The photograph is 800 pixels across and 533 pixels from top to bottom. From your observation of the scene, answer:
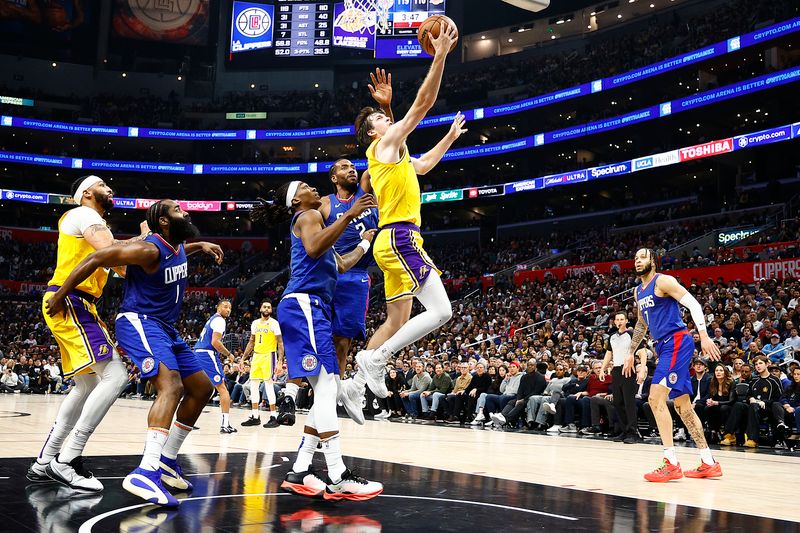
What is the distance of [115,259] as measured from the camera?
457cm

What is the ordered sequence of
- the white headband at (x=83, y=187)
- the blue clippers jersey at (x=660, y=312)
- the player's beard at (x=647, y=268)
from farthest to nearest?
1. the player's beard at (x=647, y=268)
2. the blue clippers jersey at (x=660, y=312)
3. the white headband at (x=83, y=187)

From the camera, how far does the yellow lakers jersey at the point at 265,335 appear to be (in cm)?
1170

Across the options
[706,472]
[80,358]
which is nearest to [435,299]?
[80,358]

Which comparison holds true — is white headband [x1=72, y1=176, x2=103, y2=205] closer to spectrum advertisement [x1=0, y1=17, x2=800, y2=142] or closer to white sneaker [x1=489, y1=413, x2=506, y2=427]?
white sneaker [x1=489, y1=413, x2=506, y2=427]

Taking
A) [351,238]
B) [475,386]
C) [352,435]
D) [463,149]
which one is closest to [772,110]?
[463,149]

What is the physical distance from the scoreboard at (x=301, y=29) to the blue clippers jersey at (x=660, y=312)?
3941cm

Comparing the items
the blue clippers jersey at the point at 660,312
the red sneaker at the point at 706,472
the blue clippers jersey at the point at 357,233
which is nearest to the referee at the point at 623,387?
the blue clippers jersey at the point at 660,312

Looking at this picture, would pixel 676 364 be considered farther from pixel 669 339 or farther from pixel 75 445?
pixel 75 445

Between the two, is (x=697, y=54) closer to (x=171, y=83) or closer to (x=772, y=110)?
(x=772, y=110)

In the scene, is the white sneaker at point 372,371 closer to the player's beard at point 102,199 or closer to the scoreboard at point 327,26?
the player's beard at point 102,199

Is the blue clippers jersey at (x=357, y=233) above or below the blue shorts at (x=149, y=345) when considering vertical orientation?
above

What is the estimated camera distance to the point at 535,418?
1249 centimetres

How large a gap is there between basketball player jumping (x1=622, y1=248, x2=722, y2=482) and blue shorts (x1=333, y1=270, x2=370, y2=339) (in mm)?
2631

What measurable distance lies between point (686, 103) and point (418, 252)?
27838 mm
